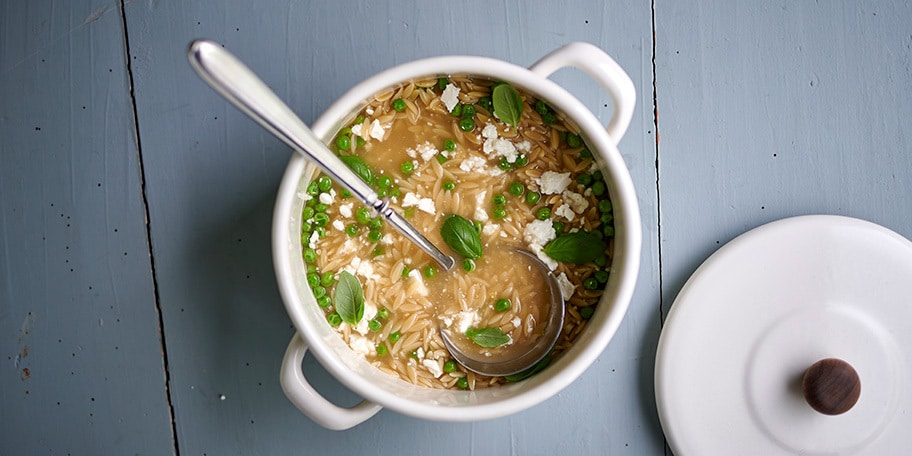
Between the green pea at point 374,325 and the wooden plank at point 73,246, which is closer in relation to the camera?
the green pea at point 374,325

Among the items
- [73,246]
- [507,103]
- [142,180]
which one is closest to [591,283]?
[507,103]

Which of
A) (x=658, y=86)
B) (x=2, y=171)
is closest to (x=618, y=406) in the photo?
(x=658, y=86)

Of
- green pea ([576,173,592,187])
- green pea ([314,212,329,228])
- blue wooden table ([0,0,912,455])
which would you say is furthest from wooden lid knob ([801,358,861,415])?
green pea ([314,212,329,228])

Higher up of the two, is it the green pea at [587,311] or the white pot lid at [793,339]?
the green pea at [587,311]

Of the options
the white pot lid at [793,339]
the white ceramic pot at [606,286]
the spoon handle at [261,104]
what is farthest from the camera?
the white pot lid at [793,339]

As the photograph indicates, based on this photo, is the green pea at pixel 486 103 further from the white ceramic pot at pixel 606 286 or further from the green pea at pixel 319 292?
the green pea at pixel 319 292

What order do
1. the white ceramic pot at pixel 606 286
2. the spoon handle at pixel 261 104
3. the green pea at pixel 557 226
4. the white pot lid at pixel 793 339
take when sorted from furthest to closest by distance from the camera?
the white pot lid at pixel 793 339, the green pea at pixel 557 226, the white ceramic pot at pixel 606 286, the spoon handle at pixel 261 104

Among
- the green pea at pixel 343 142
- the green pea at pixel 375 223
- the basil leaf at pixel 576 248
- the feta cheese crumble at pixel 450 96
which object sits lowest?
the basil leaf at pixel 576 248

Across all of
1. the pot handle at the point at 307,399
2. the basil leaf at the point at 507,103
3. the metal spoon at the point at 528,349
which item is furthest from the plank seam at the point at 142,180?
the basil leaf at the point at 507,103
